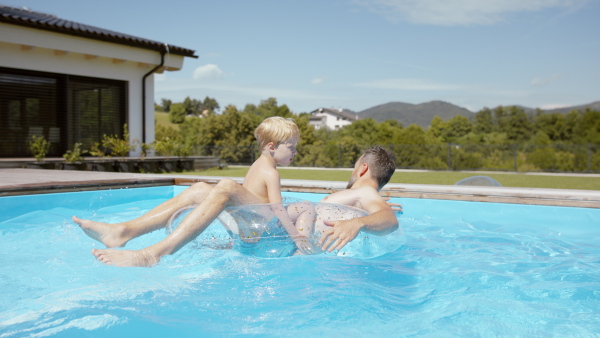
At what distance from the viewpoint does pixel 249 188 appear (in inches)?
124

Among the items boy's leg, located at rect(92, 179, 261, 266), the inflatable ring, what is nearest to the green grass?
the inflatable ring

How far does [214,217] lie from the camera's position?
9.11 feet

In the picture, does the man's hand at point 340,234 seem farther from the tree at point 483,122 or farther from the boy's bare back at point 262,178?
the tree at point 483,122

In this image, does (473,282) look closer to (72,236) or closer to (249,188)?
(249,188)

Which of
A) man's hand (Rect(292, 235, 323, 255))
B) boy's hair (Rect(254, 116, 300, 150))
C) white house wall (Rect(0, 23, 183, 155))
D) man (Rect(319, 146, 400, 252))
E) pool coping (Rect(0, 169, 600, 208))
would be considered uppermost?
white house wall (Rect(0, 23, 183, 155))

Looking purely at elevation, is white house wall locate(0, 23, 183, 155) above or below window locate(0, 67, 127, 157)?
above

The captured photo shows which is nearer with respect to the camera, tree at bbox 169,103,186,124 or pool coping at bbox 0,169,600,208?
pool coping at bbox 0,169,600,208

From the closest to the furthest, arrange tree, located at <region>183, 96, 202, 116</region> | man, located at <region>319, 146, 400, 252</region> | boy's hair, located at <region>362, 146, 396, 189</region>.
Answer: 1. man, located at <region>319, 146, 400, 252</region>
2. boy's hair, located at <region>362, 146, 396, 189</region>
3. tree, located at <region>183, 96, 202, 116</region>

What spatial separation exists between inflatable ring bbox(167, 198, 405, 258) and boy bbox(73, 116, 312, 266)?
2.1 inches

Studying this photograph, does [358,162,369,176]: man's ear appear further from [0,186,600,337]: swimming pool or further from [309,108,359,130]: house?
[309,108,359,130]: house

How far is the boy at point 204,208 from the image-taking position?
2518mm

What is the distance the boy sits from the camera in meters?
2.52

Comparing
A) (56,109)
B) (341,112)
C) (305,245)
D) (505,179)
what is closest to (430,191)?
(305,245)

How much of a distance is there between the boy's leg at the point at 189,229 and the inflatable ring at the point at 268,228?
0.11m
